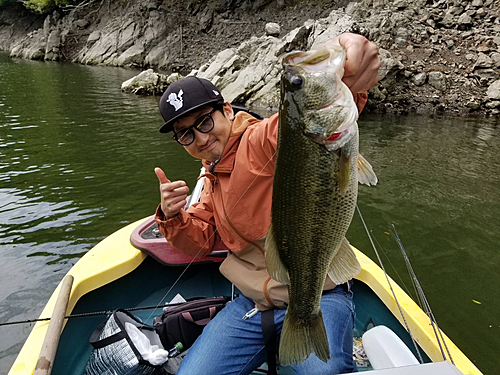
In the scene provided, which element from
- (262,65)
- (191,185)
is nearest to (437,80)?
(262,65)

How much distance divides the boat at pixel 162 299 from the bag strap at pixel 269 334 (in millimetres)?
764

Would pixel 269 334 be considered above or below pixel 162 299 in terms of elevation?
above

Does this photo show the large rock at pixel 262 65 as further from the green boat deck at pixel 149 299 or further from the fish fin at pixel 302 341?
the fish fin at pixel 302 341

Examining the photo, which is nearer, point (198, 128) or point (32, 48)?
point (198, 128)

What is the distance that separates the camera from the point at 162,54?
37.1m

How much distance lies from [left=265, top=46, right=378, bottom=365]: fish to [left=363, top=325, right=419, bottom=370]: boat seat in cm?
100

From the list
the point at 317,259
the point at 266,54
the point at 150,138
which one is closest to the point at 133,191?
the point at 150,138

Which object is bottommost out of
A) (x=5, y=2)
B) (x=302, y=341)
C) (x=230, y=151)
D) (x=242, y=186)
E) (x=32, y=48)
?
(x=302, y=341)

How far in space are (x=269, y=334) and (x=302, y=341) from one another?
531mm

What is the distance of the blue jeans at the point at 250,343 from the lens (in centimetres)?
250

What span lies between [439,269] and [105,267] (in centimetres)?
538

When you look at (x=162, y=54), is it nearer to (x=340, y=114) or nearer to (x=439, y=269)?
(x=439, y=269)

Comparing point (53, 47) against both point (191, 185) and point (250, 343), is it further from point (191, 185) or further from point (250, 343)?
point (250, 343)

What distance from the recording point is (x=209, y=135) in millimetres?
2656
